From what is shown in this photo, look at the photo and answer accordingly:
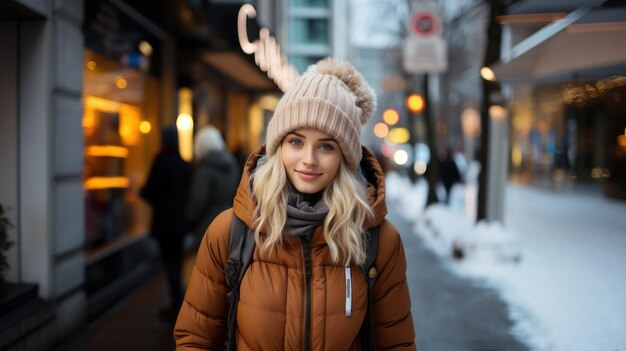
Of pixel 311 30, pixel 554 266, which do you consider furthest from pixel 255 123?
pixel 311 30

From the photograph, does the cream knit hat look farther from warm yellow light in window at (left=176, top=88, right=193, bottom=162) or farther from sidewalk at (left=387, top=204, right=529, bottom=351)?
warm yellow light in window at (left=176, top=88, right=193, bottom=162)

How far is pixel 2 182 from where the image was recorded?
487 cm

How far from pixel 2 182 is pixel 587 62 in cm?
538

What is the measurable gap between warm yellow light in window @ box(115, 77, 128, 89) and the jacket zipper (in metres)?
6.40

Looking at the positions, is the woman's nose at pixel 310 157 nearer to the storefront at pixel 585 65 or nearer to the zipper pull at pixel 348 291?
the zipper pull at pixel 348 291

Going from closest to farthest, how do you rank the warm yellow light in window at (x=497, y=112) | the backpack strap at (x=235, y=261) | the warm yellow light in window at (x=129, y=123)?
the backpack strap at (x=235, y=261) < the warm yellow light in window at (x=129, y=123) < the warm yellow light in window at (x=497, y=112)

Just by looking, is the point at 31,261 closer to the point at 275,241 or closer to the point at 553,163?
the point at 275,241

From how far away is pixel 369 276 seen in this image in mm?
2197

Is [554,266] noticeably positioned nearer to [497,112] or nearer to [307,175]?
[497,112]

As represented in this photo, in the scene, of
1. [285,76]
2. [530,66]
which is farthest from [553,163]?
A: [530,66]

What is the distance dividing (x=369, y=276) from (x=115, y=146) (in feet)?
22.1

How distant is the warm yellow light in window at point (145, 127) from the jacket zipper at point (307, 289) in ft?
24.5

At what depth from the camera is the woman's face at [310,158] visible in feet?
7.09

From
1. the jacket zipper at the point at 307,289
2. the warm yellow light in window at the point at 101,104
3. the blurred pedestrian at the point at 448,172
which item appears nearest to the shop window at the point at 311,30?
the blurred pedestrian at the point at 448,172
